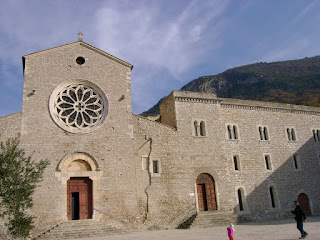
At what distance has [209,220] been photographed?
19188 millimetres

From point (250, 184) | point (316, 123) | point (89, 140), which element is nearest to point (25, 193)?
point (89, 140)

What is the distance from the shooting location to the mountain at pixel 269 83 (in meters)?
66.7

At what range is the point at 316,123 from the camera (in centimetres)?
2773

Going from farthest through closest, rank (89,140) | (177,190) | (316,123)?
(316,123) → (177,190) → (89,140)

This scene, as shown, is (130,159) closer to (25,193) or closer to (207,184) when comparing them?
(207,184)

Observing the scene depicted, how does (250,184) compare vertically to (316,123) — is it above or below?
below

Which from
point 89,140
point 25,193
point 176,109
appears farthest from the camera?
point 176,109

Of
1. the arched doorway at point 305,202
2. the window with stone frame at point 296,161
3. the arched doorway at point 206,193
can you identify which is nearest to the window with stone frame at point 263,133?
the window with stone frame at point 296,161

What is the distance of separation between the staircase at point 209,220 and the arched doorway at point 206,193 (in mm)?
608

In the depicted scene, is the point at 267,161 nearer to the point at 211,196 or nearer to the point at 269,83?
the point at 211,196

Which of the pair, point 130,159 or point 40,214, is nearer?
point 40,214

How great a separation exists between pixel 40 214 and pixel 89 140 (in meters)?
4.95

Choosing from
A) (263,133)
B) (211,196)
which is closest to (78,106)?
(211,196)

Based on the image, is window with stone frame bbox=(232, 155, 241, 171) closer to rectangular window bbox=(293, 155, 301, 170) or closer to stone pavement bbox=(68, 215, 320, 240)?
rectangular window bbox=(293, 155, 301, 170)
